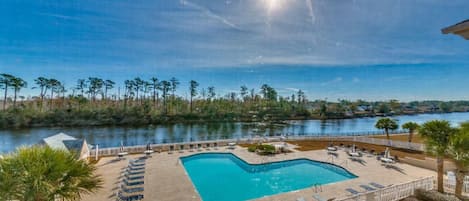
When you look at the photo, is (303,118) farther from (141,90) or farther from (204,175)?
(204,175)

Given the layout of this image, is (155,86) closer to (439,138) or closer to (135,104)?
(135,104)

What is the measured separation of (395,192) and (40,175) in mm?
9391

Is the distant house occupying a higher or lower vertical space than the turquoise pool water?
higher

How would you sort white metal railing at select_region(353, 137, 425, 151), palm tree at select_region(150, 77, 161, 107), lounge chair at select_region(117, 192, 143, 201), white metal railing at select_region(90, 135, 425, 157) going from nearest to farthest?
lounge chair at select_region(117, 192, 143, 201) → white metal railing at select_region(90, 135, 425, 157) → white metal railing at select_region(353, 137, 425, 151) → palm tree at select_region(150, 77, 161, 107)

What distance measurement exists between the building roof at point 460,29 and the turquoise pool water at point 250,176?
8579 mm

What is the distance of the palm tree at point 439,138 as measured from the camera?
723cm

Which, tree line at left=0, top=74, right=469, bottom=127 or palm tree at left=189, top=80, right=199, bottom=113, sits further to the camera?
palm tree at left=189, top=80, right=199, bottom=113

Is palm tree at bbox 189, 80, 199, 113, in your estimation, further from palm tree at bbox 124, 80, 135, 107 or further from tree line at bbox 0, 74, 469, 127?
palm tree at bbox 124, 80, 135, 107

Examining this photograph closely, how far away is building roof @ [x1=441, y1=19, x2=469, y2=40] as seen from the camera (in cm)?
216

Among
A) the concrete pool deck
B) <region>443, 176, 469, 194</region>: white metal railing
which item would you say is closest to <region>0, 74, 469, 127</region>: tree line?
the concrete pool deck

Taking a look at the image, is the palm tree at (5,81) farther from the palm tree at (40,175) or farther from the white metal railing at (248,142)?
the palm tree at (40,175)

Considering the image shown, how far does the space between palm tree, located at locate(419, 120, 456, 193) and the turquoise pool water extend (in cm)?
401

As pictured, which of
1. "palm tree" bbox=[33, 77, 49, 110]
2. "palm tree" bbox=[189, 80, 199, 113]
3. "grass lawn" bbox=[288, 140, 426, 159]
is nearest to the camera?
"grass lawn" bbox=[288, 140, 426, 159]

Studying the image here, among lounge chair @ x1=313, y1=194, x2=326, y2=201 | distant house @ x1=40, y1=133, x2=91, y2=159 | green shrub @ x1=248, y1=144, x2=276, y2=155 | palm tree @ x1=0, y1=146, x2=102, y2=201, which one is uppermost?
palm tree @ x1=0, y1=146, x2=102, y2=201
